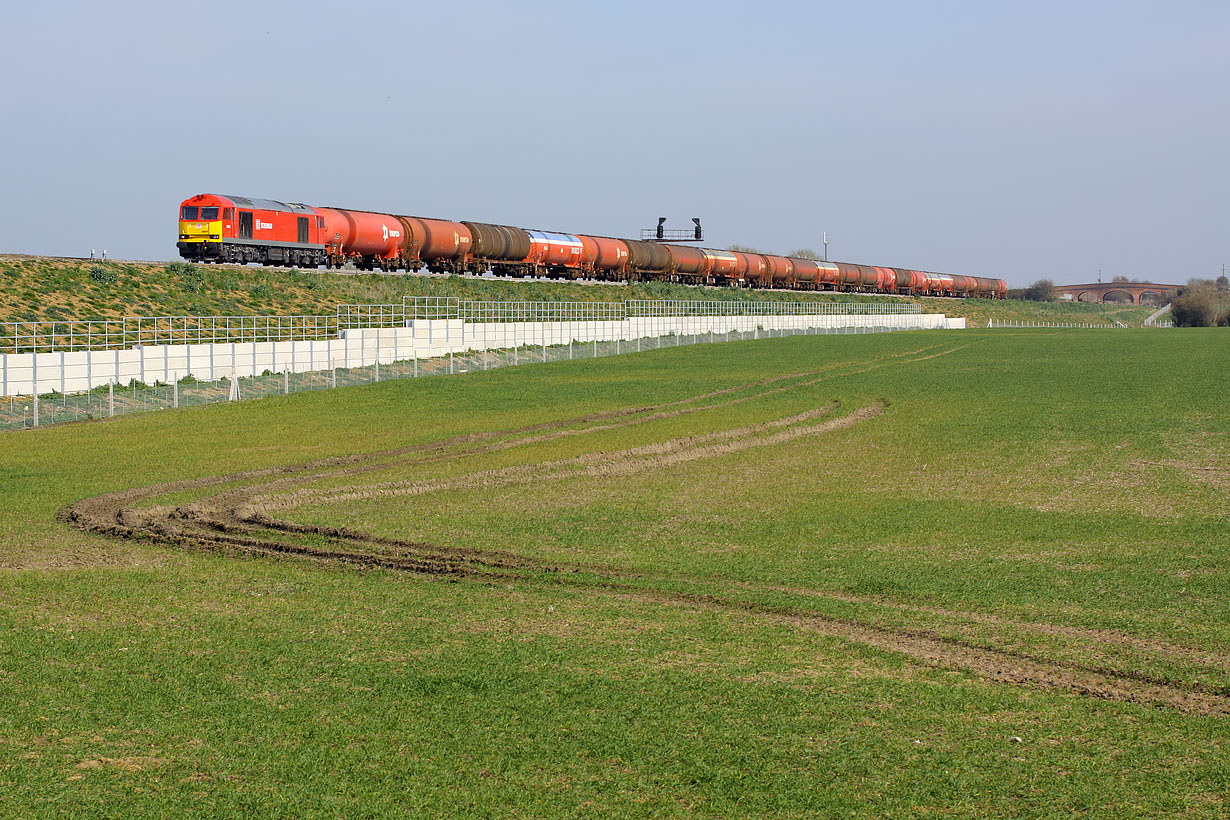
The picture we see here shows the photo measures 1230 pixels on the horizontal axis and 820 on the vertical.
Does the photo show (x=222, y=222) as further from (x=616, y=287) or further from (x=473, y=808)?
(x=473, y=808)

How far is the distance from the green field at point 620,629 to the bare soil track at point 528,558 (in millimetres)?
65

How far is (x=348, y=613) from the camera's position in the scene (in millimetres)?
10812

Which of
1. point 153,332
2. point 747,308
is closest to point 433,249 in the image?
point 153,332

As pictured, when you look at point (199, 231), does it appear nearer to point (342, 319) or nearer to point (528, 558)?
point (342, 319)

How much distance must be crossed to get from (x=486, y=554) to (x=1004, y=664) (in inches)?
250

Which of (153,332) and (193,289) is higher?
(193,289)

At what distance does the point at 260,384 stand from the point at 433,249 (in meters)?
30.9

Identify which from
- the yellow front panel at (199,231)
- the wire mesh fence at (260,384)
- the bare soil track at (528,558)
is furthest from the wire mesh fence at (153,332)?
the bare soil track at (528,558)

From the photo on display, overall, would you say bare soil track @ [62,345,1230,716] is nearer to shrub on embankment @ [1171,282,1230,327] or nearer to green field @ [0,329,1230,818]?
green field @ [0,329,1230,818]

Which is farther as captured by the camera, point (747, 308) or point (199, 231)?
point (747, 308)

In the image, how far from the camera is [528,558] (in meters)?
13.4

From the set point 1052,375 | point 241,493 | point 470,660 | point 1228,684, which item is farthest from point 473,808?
point 1052,375

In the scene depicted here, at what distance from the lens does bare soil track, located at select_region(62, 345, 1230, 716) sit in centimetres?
927

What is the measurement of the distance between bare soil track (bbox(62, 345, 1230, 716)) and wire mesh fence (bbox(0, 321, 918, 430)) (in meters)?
11.3
